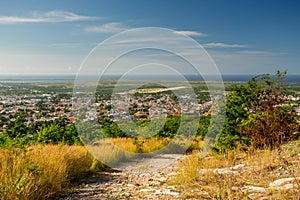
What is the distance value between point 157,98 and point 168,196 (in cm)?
677

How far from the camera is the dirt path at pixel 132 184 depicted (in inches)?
160

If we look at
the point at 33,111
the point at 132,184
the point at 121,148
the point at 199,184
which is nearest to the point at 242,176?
the point at 199,184

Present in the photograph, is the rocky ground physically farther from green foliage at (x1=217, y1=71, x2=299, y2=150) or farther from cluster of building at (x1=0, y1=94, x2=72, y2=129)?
cluster of building at (x1=0, y1=94, x2=72, y2=129)

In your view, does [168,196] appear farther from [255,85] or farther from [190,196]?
[255,85]

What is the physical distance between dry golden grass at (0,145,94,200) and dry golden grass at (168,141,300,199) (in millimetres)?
1675

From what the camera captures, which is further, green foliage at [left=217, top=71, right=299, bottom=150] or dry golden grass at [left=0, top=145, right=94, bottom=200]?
green foliage at [left=217, top=71, right=299, bottom=150]

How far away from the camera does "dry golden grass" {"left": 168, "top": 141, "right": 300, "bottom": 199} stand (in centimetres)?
343

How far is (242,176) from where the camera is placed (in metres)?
4.32

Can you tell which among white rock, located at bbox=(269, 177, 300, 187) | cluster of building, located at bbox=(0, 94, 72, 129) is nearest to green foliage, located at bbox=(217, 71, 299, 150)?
white rock, located at bbox=(269, 177, 300, 187)

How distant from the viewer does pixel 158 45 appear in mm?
7051

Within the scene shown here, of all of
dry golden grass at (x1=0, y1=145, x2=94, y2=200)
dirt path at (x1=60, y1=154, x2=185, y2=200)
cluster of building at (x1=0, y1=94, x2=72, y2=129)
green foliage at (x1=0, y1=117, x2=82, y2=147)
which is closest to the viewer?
dry golden grass at (x1=0, y1=145, x2=94, y2=200)

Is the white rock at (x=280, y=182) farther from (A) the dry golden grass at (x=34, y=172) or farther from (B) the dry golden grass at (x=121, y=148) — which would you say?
(B) the dry golden grass at (x=121, y=148)

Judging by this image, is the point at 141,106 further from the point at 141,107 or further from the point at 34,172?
the point at 34,172

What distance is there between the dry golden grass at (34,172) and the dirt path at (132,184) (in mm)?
302
